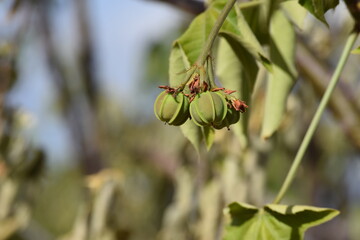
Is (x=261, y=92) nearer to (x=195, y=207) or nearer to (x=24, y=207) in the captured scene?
(x=195, y=207)

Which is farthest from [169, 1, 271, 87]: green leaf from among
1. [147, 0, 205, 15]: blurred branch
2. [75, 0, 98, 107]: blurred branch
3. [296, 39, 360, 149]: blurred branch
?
[75, 0, 98, 107]: blurred branch

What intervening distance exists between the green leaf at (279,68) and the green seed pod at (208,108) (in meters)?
0.21

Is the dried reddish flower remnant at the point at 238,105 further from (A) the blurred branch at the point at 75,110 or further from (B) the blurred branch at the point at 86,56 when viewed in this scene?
(B) the blurred branch at the point at 86,56

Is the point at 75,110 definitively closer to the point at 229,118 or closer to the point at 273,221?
the point at 273,221

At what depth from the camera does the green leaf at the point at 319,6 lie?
59 cm

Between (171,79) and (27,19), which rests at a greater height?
(27,19)

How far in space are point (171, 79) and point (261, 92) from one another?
1066 mm

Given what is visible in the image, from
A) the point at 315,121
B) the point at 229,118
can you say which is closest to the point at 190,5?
the point at 315,121

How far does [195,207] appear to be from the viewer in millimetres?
1517

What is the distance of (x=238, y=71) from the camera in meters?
0.70

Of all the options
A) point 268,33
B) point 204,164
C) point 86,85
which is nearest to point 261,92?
point 204,164

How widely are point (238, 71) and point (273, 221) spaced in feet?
0.50

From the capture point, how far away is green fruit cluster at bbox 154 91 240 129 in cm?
50

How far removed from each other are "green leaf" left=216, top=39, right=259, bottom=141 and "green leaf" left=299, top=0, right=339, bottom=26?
10cm
